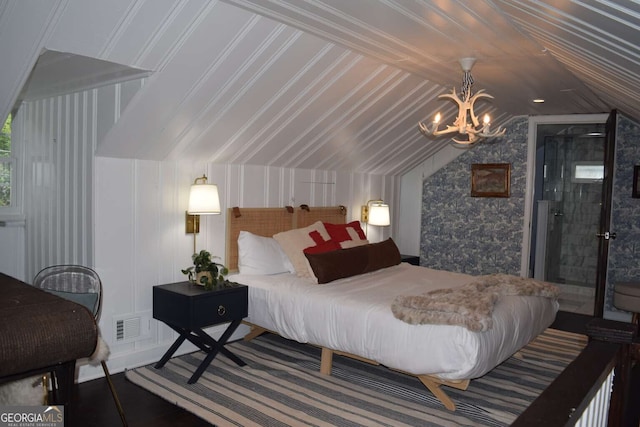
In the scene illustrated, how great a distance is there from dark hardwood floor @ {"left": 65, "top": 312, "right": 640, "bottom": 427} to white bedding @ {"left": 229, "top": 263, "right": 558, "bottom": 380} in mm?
768

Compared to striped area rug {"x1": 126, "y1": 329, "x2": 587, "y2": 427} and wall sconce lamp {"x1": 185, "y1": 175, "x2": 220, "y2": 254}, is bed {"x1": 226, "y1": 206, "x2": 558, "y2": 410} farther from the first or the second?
wall sconce lamp {"x1": 185, "y1": 175, "x2": 220, "y2": 254}

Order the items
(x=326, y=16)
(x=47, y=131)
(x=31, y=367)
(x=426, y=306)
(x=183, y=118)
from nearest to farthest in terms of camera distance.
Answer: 1. (x=31, y=367)
2. (x=326, y=16)
3. (x=426, y=306)
4. (x=183, y=118)
5. (x=47, y=131)

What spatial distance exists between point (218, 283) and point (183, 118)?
122cm

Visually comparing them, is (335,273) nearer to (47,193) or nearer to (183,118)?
(183,118)

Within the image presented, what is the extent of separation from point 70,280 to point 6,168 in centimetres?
191

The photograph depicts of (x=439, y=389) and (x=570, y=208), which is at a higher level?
(x=570, y=208)

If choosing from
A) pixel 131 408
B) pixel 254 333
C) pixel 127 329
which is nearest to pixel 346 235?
pixel 254 333

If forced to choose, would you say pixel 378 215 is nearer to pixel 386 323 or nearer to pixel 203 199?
pixel 203 199

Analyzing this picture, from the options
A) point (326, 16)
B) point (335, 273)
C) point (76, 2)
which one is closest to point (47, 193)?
point (76, 2)

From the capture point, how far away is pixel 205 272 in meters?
3.91

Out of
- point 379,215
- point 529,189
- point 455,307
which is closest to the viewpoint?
point 455,307

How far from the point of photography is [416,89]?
480cm

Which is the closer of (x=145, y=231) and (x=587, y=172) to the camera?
(x=145, y=231)

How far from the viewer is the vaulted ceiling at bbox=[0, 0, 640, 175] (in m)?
2.60
